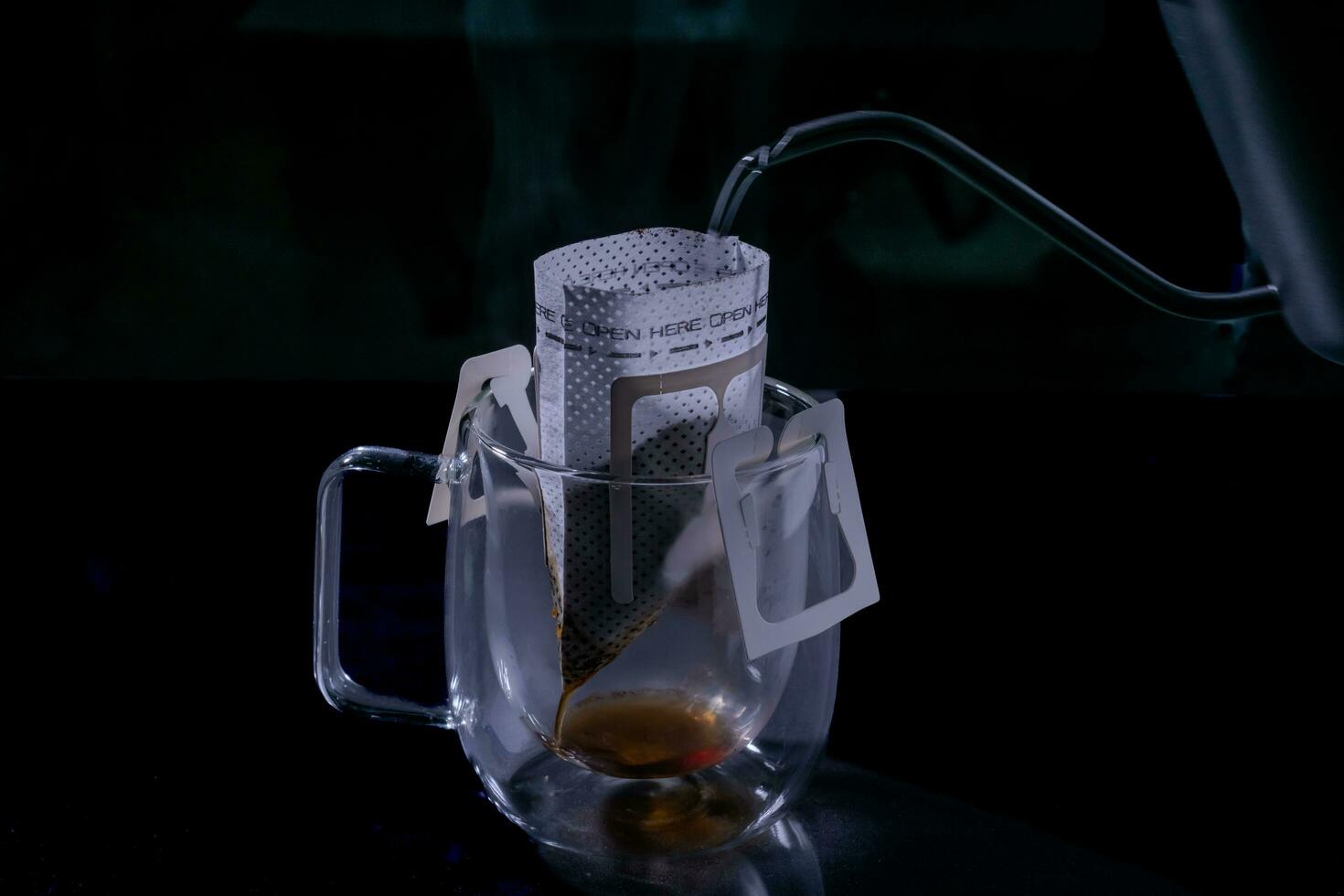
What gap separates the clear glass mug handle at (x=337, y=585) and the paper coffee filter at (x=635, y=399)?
0.18 feet

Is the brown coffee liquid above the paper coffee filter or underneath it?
underneath

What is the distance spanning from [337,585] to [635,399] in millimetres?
154

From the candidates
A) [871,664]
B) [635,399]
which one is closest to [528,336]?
[871,664]

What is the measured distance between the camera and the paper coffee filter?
45 cm

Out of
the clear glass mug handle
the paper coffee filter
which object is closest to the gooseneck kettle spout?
the paper coffee filter

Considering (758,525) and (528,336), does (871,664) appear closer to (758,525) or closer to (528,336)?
(758,525)

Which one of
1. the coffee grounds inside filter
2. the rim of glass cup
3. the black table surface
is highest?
the rim of glass cup

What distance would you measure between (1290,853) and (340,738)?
40 centimetres

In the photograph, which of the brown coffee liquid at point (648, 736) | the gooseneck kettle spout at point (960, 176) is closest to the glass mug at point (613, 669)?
the brown coffee liquid at point (648, 736)

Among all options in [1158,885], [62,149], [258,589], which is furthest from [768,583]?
[62,149]

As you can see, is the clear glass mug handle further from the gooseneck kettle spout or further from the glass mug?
the gooseneck kettle spout

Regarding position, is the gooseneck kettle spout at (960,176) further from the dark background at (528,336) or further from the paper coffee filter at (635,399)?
the dark background at (528,336)

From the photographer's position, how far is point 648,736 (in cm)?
50

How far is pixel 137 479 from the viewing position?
780mm
